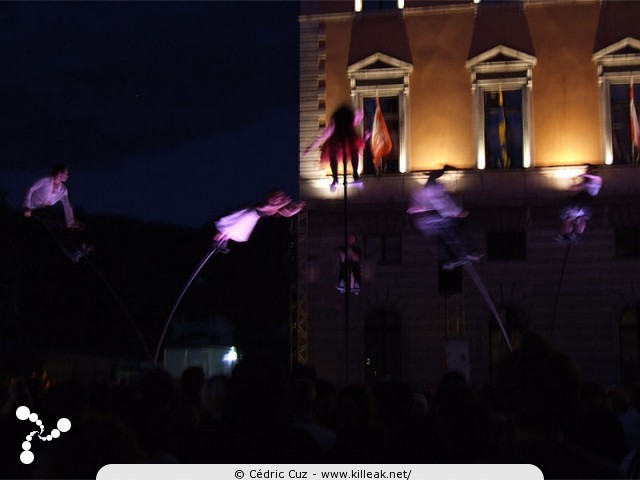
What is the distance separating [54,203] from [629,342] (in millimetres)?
15067

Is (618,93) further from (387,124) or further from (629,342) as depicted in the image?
(629,342)

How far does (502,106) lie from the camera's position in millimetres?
29609

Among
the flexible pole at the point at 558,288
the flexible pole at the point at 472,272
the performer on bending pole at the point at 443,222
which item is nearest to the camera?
the performer on bending pole at the point at 443,222

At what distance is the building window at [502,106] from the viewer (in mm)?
29422

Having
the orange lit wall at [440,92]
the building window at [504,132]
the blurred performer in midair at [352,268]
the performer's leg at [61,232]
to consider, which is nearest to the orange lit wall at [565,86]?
the building window at [504,132]

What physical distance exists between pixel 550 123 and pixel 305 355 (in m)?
8.65

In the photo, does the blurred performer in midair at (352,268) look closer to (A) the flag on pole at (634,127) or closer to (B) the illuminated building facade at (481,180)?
(B) the illuminated building facade at (481,180)

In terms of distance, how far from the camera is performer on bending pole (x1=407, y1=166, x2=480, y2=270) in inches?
984

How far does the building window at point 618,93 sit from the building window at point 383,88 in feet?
16.4

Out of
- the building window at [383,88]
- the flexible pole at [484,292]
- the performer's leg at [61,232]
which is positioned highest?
the building window at [383,88]

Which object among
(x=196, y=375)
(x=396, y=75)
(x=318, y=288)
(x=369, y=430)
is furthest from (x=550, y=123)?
(x=369, y=430)

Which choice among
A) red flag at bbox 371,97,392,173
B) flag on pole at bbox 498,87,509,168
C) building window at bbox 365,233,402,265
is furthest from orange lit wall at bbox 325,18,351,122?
flag on pole at bbox 498,87,509,168

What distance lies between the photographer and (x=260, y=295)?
5556cm

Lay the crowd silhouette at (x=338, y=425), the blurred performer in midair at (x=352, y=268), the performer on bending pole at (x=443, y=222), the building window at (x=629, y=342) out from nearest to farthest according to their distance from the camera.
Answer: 1. the crowd silhouette at (x=338, y=425)
2. the performer on bending pole at (x=443, y=222)
3. the blurred performer in midair at (x=352, y=268)
4. the building window at (x=629, y=342)
